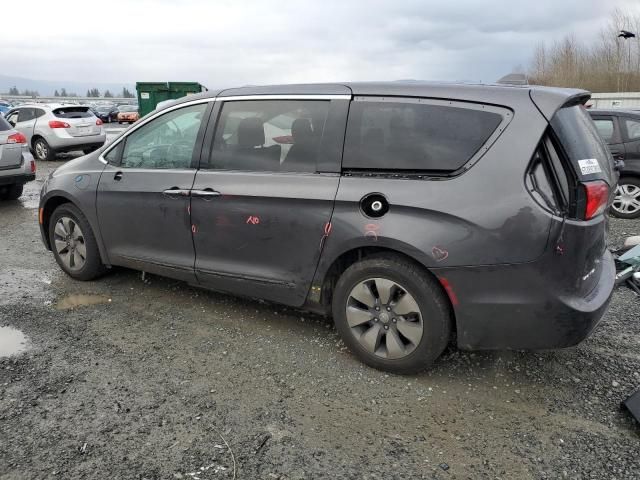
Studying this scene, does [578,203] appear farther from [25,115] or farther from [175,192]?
[25,115]

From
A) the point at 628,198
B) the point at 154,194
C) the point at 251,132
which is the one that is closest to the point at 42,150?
the point at 154,194

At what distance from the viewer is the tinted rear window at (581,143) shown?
273cm

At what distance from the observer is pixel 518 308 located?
2.76 meters

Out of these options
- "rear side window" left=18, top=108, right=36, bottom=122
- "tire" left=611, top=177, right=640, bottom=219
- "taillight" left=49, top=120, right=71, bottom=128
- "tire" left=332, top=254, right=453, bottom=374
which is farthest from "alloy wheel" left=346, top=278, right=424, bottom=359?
"rear side window" left=18, top=108, right=36, bottom=122

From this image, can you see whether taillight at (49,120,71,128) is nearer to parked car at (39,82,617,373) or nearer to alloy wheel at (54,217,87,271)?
alloy wheel at (54,217,87,271)

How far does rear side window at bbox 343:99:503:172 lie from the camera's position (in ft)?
9.32

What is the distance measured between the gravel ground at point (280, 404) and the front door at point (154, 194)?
0.48 metres

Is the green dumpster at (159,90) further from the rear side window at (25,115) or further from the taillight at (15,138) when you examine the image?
the taillight at (15,138)

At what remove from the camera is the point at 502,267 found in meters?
2.72

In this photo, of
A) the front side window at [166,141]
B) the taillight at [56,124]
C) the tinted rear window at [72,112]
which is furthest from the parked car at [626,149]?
the tinted rear window at [72,112]

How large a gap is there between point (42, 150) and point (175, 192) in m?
12.9

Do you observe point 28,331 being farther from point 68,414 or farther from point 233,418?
point 233,418

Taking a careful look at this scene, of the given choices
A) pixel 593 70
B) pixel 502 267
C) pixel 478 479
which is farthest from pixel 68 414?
pixel 593 70

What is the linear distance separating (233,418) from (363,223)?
1.32 meters
